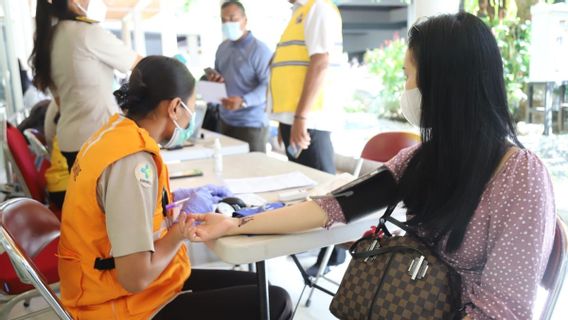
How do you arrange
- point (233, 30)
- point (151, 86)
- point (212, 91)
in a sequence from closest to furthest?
point (151, 86) → point (212, 91) → point (233, 30)

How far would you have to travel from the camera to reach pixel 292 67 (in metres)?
2.57

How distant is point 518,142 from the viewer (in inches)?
43.6

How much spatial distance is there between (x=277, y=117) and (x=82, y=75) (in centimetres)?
96

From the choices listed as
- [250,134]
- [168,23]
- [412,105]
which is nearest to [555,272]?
[412,105]

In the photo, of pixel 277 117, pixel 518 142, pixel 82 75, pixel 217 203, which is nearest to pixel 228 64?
pixel 277 117

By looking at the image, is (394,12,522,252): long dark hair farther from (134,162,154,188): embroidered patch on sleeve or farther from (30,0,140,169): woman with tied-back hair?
(30,0,140,169): woman with tied-back hair

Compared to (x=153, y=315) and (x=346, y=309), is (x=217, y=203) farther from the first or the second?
(x=346, y=309)

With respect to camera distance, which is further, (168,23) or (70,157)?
(168,23)

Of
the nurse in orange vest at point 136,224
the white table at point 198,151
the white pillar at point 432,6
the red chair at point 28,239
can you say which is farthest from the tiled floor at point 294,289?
the white pillar at point 432,6

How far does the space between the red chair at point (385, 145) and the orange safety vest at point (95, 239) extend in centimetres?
121

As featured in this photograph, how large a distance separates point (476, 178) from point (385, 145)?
1335 mm

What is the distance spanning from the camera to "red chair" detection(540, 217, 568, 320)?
1077mm

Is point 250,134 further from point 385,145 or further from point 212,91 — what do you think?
point 385,145

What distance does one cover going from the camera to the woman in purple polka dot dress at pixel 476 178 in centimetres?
101
